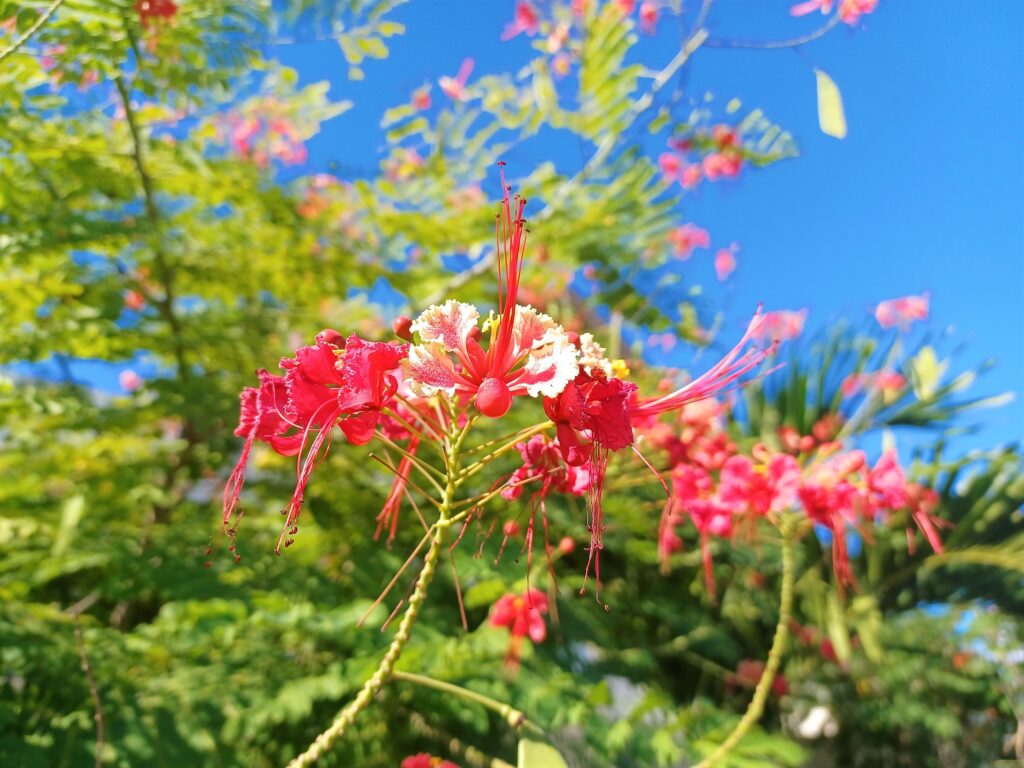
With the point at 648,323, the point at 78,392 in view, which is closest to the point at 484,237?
the point at 648,323

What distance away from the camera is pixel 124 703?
155 centimetres

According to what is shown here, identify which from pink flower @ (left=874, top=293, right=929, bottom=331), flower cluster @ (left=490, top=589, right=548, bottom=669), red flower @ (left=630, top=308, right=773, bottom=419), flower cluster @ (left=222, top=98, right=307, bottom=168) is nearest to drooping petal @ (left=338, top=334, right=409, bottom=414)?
red flower @ (left=630, top=308, right=773, bottom=419)

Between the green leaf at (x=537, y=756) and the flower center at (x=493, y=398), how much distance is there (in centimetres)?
33

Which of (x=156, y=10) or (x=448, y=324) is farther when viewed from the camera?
(x=156, y=10)

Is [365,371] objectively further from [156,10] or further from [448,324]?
[156,10]

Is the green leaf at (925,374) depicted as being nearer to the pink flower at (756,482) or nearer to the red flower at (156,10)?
the pink flower at (756,482)

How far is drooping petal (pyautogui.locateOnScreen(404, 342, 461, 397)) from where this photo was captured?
837 mm

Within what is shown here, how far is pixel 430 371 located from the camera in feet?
2.80

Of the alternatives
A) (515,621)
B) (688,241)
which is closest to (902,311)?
(688,241)

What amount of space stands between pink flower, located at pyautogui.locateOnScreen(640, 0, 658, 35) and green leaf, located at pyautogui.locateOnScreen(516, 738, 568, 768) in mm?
3997

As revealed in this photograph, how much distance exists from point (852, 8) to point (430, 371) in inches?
128

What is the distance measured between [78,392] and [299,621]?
4.86ft

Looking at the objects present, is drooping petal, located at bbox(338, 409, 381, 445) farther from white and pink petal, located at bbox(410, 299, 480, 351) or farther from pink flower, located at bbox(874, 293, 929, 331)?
pink flower, located at bbox(874, 293, 929, 331)

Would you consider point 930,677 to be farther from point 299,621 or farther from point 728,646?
point 299,621
